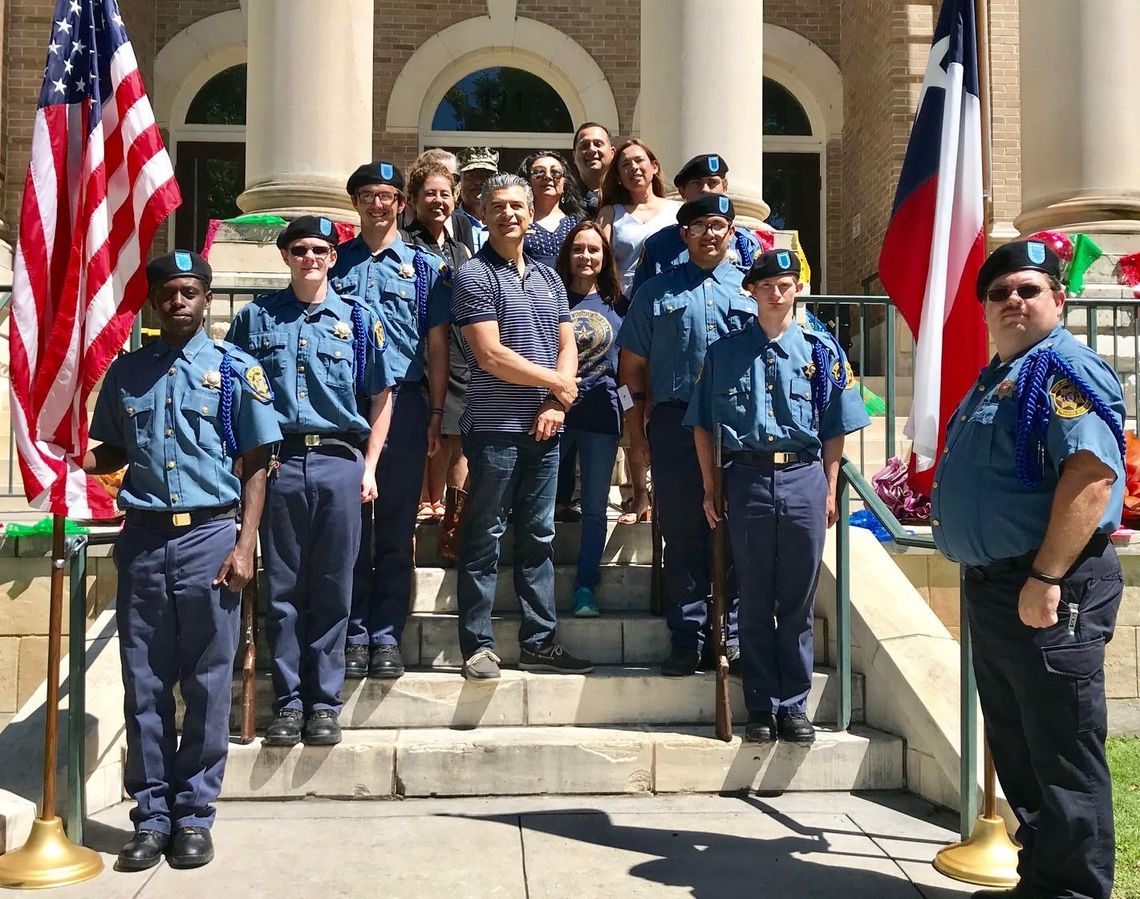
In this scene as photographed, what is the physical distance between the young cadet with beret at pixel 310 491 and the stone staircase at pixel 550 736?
0.72 ft

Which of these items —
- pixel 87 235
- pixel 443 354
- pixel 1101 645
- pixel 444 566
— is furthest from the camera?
pixel 444 566

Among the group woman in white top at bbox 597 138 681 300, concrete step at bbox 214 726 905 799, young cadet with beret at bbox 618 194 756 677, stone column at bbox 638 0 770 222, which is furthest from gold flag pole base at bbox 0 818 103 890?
stone column at bbox 638 0 770 222

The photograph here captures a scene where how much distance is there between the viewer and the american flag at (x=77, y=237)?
14.3ft

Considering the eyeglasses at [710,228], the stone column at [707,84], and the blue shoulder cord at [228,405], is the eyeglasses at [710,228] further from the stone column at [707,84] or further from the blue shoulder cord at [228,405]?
the stone column at [707,84]

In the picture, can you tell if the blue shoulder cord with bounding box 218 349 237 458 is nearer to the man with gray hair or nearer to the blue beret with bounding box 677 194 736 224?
the man with gray hair

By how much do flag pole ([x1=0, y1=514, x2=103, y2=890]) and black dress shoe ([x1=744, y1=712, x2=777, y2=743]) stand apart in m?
2.56

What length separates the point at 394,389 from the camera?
5398mm

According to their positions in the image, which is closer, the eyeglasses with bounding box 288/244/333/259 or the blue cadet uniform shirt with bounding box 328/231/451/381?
the eyeglasses with bounding box 288/244/333/259

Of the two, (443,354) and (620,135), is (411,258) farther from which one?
(620,135)

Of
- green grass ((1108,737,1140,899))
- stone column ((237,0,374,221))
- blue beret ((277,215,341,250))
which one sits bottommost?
green grass ((1108,737,1140,899))

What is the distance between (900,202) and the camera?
4.89 meters

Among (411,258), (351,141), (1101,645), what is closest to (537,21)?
(351,141)

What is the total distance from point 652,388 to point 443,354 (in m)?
Answer: 0.99

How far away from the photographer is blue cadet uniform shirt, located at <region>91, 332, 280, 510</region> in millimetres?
4266
